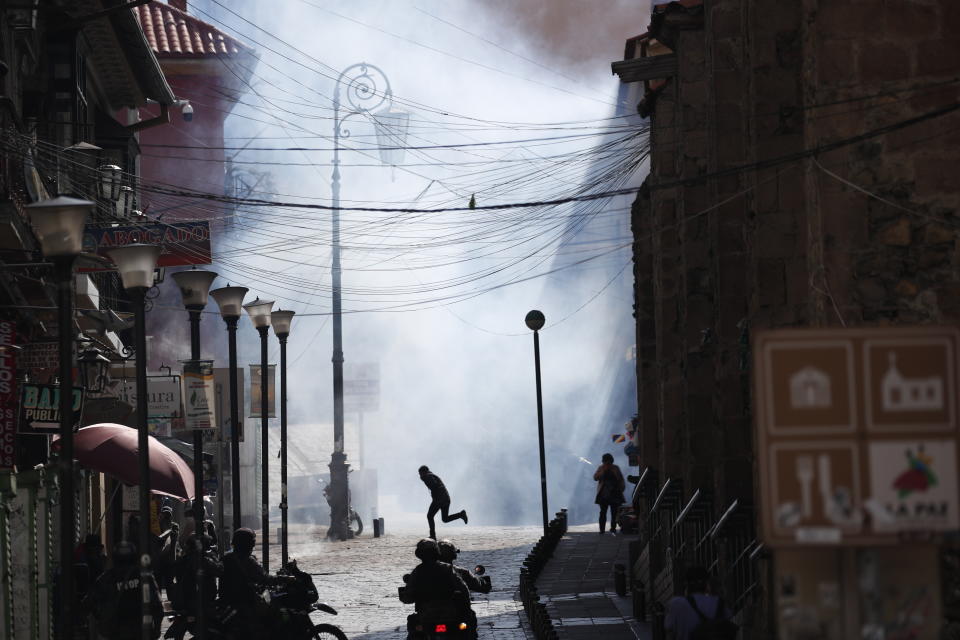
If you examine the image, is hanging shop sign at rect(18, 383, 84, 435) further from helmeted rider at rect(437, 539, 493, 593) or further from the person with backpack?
the person with backpack

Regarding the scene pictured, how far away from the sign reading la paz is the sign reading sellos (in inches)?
572

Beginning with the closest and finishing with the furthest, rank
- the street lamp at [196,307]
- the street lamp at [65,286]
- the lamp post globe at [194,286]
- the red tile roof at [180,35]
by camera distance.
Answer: the street lamp at [65,286]
the street lamp at [196,307]
the lamp post globe at [194,286]
the red tile roof at [180,35]

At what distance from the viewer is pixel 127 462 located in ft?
62.1

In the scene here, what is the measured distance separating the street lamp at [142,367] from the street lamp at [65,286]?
181 cm

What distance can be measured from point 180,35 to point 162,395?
101ft

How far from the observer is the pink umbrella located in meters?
18.7

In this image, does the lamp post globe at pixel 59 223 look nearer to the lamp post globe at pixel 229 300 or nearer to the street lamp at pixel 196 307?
the street lamp at pixel 196 307

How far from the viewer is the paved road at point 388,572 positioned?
1936 centimetres

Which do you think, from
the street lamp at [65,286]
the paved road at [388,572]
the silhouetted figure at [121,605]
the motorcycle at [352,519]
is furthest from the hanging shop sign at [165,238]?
the motorcycle at [352,519]

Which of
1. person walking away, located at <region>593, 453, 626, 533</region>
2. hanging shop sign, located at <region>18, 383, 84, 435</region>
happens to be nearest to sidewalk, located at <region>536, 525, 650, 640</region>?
person walking away, located at <region>593, 453, 626, 533</region>

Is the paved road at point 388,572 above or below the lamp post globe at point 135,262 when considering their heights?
below

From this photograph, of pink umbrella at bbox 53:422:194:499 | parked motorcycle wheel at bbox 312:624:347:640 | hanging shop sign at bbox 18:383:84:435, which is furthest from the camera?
pink umbrella at bbox 53:422:194:499

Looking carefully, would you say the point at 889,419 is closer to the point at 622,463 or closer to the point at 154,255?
the point at 154,255

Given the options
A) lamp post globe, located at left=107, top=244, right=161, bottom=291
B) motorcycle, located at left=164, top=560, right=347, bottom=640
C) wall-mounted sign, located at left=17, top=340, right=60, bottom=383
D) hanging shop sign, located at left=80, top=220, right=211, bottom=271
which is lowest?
motorcycle, located at left=164, top=560, right=347, bottom=640
